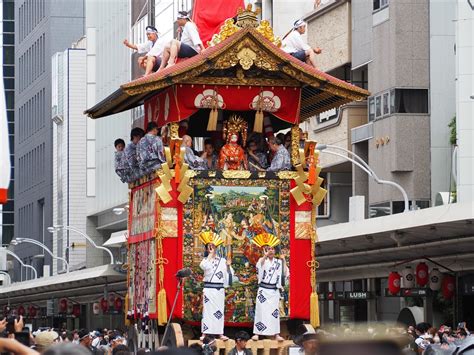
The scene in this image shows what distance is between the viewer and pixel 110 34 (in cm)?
7844

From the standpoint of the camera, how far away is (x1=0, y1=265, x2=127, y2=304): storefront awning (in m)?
50.2

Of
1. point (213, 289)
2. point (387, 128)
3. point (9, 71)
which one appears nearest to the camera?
point (213, 289)

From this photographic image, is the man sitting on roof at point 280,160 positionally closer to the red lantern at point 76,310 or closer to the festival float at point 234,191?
the festival float at point 234,191

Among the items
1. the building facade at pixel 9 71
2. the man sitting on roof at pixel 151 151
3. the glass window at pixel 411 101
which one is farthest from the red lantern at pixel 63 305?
the man sitting on roof at pixel 151 151

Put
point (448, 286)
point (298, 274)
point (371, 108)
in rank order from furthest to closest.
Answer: point (371, 108)
point (448, 286)
point (298, 274)

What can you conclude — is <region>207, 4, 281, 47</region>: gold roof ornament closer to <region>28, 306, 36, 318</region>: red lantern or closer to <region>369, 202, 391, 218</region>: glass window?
<region>369, 202, 391, 218</region>: glass window

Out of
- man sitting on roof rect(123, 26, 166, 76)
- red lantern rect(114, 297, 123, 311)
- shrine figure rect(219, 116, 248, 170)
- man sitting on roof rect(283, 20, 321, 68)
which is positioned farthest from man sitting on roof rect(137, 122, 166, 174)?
red lantern rect(114, 297, 123, 311)

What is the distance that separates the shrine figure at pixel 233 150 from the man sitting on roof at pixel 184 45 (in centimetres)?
117

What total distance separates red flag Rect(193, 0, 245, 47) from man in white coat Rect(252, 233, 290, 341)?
14.0 feet

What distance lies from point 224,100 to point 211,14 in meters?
2.86

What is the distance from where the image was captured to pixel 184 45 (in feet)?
72.7

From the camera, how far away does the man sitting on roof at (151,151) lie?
69.9 ft

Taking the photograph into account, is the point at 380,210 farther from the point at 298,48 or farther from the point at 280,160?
the point at 280,160

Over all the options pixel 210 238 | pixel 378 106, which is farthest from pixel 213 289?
pixel 378 106
